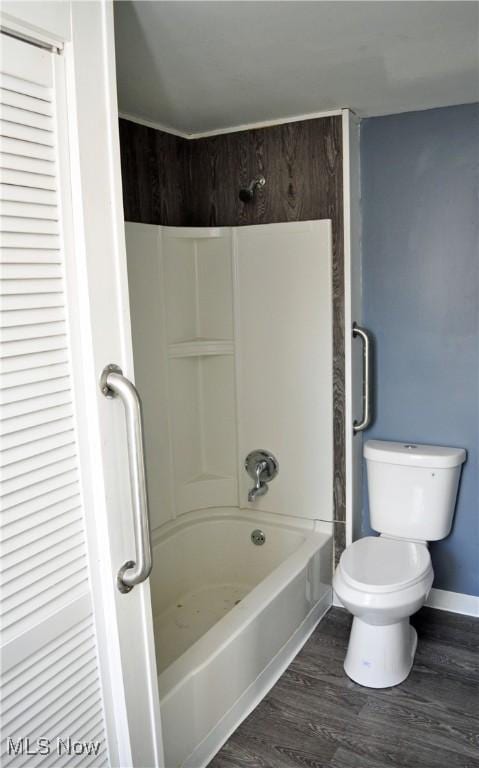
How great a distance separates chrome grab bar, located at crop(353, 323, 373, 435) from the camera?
264 centimetres

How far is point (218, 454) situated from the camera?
2.94 meters

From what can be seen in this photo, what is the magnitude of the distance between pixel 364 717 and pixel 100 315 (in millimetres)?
1666

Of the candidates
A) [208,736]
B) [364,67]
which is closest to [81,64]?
[364,67]

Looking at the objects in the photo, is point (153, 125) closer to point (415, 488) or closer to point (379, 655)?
point (415, 488)

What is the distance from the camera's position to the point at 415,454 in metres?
2.52

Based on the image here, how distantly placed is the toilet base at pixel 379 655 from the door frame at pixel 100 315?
105 cm

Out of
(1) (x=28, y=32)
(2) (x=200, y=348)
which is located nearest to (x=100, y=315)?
(1) (x=28, y=32)

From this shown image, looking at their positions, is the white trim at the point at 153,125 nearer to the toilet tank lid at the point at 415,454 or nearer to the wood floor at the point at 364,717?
the toilet tank lid at the point at 415,454

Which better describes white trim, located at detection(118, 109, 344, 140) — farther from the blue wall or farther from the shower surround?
the shower surround

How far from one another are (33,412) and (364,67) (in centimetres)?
154

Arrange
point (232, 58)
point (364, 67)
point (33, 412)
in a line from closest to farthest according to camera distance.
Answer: point (33, 412) → point (232, 58) → point (364, 67)

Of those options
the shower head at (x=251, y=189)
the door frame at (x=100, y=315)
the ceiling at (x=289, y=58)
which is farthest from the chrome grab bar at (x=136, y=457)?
the shower head at (x=251, y=189)

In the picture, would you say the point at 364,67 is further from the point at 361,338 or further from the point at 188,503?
the point at 188,503

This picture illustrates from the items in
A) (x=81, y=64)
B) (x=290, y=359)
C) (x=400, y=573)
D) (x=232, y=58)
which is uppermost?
(x=232, y=58)
